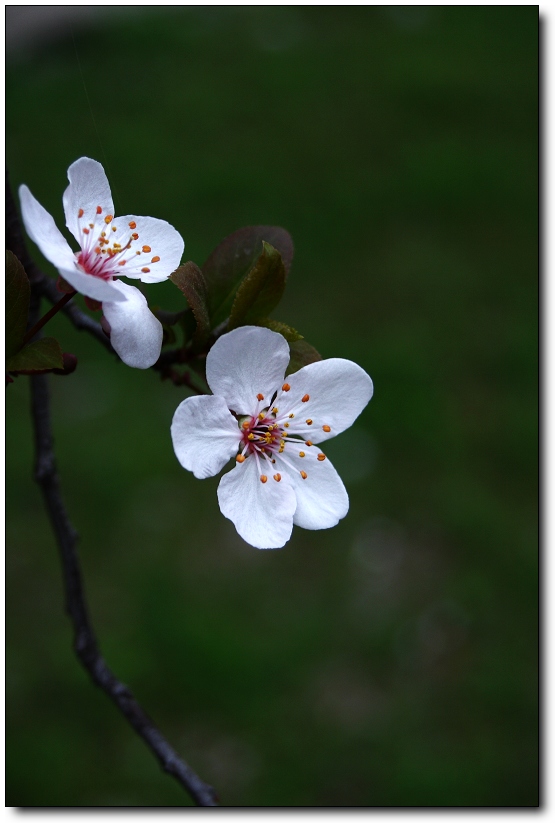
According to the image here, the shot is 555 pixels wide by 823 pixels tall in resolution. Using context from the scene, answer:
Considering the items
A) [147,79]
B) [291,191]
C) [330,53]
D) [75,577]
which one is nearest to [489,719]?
[75,577]

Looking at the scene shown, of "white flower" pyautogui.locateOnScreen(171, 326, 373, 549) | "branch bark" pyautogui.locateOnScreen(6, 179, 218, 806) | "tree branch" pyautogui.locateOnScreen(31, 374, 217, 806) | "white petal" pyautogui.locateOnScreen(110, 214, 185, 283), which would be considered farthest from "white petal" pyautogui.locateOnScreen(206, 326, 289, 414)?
"tree branch" pyautogui.locateOnScreen(31, 374, 217, 806)

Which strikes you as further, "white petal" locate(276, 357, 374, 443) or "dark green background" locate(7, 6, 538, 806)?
"dark green background" locate(7, 6, 538, 806)

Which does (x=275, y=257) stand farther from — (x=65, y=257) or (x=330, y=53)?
(x=330, y=53)

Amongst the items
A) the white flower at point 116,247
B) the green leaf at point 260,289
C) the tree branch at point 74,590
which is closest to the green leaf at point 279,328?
the green leaf at point 260,289

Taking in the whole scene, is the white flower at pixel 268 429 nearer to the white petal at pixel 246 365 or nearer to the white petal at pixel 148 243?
the white petal at pixel 246 365

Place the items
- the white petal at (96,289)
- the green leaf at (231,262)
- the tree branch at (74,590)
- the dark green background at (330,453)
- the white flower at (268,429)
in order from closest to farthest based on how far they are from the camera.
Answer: the white petal at (96,289), the white flower at (268,429), the green leaf at (231,262), the tree branch at (74,590), the dark green background at (330,453)

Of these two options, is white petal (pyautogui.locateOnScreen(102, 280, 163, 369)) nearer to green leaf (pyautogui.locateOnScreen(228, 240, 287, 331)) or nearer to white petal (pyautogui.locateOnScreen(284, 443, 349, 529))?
green leaf (pyautogui.locateOnScreen(228, 240, 287, 331))
